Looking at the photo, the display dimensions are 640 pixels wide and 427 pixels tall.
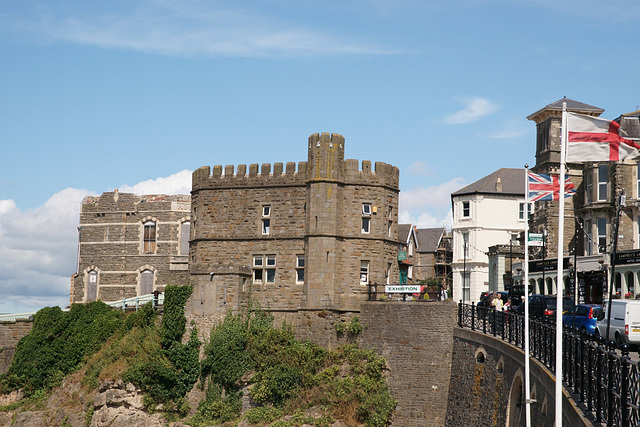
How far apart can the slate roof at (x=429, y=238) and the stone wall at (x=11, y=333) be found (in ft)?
150

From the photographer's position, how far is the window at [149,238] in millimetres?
57281

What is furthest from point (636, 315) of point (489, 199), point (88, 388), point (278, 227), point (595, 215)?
point (489, 199)

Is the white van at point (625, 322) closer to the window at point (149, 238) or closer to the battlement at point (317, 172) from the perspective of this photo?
the battlement at point (317, 172)

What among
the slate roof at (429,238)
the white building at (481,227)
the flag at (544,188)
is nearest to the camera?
the flag at (544,188)

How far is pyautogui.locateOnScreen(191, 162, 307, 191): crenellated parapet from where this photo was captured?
4253 centimetres

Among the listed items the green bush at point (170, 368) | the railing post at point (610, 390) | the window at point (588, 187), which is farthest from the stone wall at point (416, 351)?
the railing post at point (610, 390)

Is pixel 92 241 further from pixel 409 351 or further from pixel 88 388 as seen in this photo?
pixel 409 351

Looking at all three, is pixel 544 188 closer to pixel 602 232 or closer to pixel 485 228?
pixel 602 232

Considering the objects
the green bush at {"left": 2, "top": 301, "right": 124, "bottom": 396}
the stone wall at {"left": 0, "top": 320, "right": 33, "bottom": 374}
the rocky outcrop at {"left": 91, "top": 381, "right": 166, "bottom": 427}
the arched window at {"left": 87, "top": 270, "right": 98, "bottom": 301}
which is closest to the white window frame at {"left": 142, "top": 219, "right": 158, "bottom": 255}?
the arched window at {"left": 87, "top": 270, "right": 98, "bottom": 301}

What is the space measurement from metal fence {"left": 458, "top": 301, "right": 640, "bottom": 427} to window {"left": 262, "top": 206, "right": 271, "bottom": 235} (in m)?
18.6

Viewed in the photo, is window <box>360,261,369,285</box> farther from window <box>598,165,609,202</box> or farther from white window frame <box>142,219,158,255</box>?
white window frame <box>142,219,158,255</box>

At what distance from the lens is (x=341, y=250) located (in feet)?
136

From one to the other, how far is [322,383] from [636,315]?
652 inches

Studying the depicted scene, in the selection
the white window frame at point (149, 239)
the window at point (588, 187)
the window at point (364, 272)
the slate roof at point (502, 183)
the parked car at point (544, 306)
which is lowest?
the parked car at point (544, 306)
